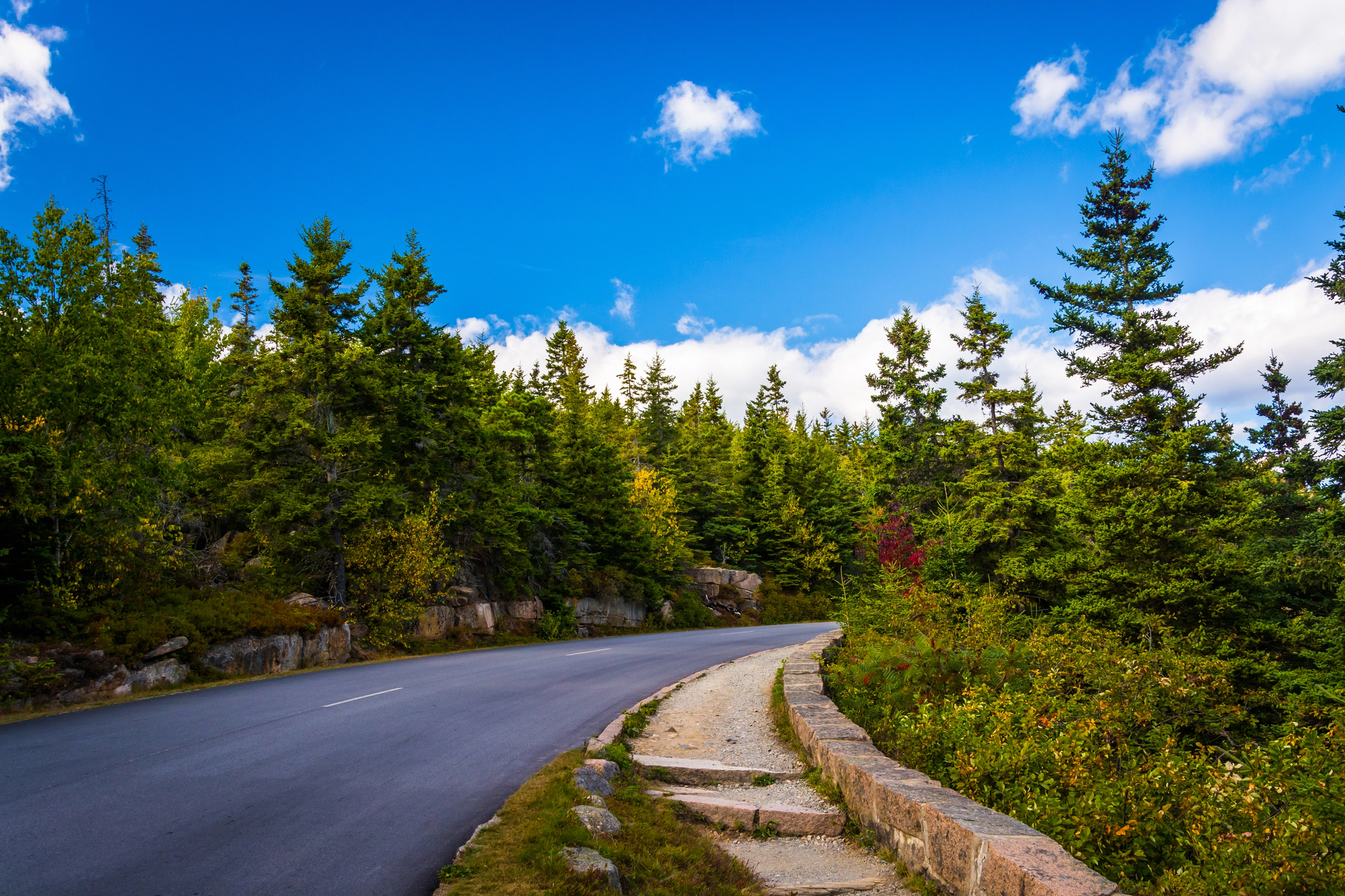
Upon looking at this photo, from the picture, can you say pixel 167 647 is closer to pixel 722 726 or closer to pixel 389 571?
pixel 389 571

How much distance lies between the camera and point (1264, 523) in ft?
51.8

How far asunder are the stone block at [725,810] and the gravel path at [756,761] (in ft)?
0.49

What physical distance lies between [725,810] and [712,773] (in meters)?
1.25

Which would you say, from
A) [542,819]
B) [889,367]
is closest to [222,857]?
[542,819]

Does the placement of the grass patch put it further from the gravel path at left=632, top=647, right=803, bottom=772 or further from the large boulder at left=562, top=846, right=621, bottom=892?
the gravel path at left=632, top=647, right=803, bottom=772

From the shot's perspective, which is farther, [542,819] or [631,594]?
[631,594]

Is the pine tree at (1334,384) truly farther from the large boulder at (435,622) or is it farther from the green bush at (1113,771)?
the large boulder at (435,622)

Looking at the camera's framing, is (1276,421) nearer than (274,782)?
No

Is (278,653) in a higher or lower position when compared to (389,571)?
A: lower

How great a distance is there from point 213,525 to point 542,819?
2478cm

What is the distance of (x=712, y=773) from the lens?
7441 mm

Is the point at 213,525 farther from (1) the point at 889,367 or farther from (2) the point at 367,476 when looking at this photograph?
(1) the point at 889,367

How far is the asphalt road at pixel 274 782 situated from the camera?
15.2 ft

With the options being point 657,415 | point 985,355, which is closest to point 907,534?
point 985,355
